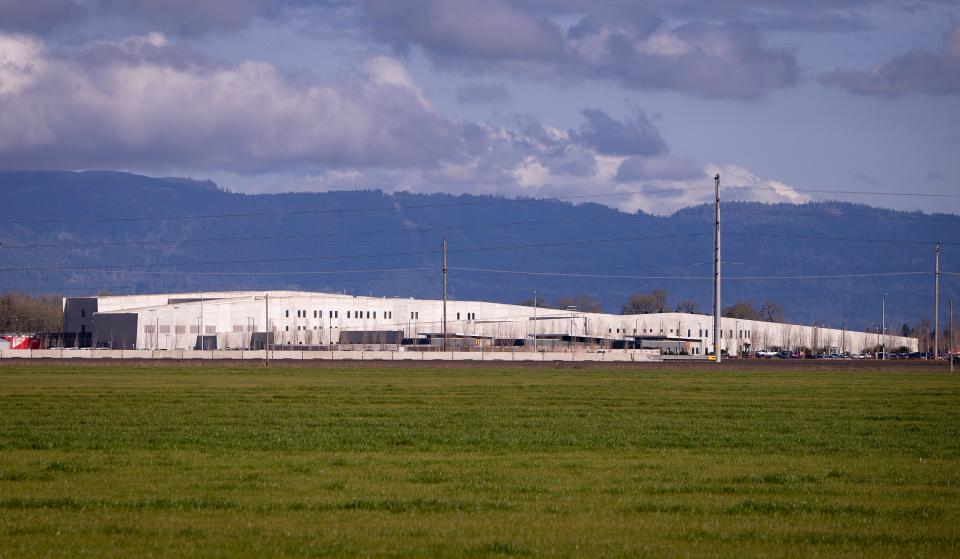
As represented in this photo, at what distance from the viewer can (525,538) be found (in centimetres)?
1595

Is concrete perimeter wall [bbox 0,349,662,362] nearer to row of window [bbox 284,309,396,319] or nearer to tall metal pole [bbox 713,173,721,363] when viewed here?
tall metal pole [bbox 713,173,721,363]

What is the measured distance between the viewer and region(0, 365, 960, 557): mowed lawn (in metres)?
15.9

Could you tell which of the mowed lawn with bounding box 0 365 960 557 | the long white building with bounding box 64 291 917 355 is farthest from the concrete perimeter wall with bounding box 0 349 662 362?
the mowed lawn with bounding box 0 365 960 557

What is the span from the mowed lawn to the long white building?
10874 cm

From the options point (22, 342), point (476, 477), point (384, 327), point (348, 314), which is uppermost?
point (348, 314)

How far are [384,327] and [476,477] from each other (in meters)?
157

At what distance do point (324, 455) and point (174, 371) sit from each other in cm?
5038

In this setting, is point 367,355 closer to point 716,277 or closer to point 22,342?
point 716,277

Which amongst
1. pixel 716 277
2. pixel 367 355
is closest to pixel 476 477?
pixel 716 277

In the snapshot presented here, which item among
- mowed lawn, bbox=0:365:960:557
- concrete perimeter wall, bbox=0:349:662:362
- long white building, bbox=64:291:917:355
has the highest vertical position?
long white building, bbox=64:291:917:355

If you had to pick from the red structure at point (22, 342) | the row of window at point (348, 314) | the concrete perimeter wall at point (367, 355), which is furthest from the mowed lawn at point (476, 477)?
the row of window at point (348, 314)

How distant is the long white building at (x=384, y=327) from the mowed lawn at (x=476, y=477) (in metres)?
109

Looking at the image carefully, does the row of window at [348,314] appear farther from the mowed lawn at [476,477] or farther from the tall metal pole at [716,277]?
the mowed lawn at [476,477]

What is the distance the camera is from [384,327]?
178 meters
